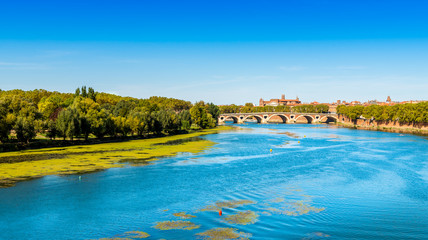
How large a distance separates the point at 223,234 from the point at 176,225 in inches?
118

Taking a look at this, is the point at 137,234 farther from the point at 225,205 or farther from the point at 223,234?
the point at 225,205

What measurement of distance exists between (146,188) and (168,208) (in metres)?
6.11

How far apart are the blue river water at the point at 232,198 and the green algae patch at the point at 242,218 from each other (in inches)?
13.9

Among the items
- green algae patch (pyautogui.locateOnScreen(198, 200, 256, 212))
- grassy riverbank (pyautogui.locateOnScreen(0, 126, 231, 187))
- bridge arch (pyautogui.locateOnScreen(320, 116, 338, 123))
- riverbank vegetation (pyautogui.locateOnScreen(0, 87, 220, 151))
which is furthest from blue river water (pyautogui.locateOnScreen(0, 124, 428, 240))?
bridge arch (pyautogui.locateOnScreen(320, 116, 338, 123))

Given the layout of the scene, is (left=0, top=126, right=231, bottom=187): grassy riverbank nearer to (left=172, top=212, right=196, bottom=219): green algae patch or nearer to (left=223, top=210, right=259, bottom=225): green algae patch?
(left=172, top=212, right=196, bottom=219): green algae patch

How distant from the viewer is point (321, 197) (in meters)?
26.1

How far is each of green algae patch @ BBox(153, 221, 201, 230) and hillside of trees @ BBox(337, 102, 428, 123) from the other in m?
101

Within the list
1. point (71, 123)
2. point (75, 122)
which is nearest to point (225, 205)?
point (71, 123)

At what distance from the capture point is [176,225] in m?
19.6

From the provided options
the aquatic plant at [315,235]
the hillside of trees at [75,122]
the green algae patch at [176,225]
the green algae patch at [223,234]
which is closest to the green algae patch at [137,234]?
the green algae patch at [176,225]

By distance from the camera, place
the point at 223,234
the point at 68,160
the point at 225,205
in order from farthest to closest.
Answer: the point at 68,160
the point at 225,205
the point at 223,234

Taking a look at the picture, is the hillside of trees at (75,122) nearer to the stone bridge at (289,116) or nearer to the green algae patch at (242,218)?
the green algae patch at (242,218)

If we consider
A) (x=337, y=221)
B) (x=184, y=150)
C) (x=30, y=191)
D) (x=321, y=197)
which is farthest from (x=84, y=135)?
(x=337, y=221)

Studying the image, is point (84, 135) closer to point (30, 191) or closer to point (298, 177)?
point (30, 191)
